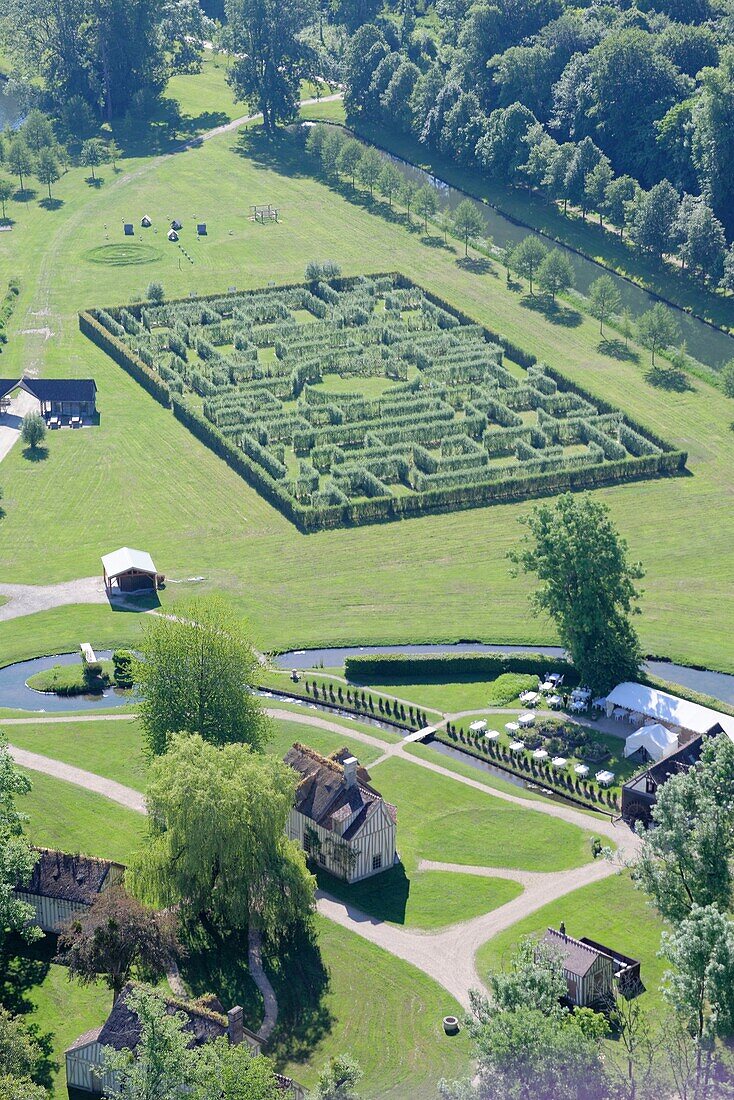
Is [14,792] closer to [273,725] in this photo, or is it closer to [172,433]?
[273,725]

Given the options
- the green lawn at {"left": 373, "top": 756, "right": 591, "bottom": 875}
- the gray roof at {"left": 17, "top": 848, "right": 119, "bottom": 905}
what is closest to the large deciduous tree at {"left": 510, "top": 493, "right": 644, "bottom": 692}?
the green lawn at {"left": 373, "top": 756, "right": 591, "bottom": 875}

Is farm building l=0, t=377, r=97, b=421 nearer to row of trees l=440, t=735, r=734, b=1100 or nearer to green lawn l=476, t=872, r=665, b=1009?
green lawn l=476, t=872, r=665, b=1009

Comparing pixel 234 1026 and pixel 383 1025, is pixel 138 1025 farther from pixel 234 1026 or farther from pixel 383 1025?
pixel 383 1025

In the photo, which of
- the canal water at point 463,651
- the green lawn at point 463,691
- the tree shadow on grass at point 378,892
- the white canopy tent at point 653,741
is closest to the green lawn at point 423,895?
the tree shadow on grass at point 378,892

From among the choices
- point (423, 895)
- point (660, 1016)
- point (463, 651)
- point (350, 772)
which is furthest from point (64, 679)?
point (660, 1016)

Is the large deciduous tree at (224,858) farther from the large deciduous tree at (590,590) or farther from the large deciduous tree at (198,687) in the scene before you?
the large deciduous tree at (590,590)


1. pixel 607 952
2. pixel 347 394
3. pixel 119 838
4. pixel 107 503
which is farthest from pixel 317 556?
pixel 607 952

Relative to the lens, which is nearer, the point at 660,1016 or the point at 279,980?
the point at 660,1016
